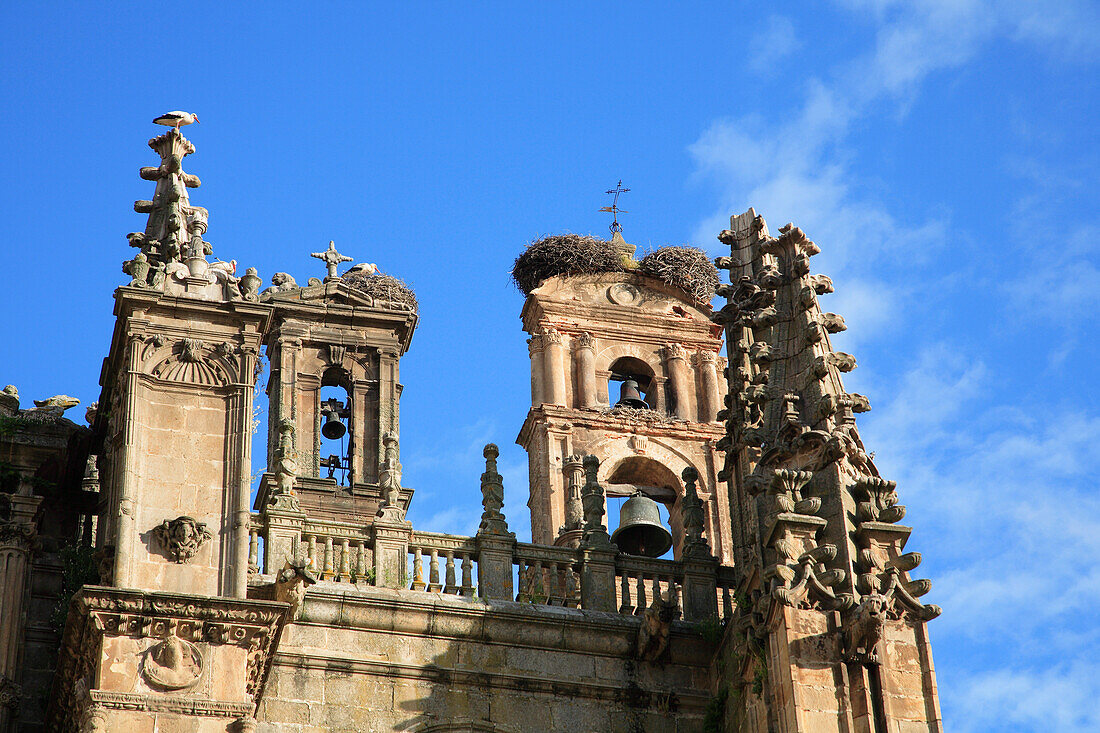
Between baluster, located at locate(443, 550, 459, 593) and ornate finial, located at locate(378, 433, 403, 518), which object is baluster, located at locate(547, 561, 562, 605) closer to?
baluster, located at locate(443, 550, 459, 593)

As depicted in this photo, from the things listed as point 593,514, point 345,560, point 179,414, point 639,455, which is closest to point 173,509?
point 179,414

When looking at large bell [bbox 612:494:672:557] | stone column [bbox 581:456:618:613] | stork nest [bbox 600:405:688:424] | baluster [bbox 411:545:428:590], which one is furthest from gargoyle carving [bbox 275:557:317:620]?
stork nest [bbox 600:405:688:424]

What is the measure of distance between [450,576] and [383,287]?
8281 mm

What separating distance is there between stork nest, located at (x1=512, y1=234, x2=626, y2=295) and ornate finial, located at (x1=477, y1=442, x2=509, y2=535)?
10.9 meters

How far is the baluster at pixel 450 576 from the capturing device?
24500 mm

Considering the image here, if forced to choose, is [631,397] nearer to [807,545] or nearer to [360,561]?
[360,561]

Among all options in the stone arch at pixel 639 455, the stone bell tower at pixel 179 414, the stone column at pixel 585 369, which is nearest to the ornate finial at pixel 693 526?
the stone bell tower at pixel 179 414

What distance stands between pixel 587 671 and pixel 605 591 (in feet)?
3.71

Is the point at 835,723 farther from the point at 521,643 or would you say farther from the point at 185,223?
the point at 185,223

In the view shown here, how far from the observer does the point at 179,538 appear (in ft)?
72.9

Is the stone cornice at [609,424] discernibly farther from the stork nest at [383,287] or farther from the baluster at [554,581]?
the baluster at [554,581]

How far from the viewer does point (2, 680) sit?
22.8 m

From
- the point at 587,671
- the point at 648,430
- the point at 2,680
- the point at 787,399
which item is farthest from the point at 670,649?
A: the point at 648,430

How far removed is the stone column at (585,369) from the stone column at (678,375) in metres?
1.11
